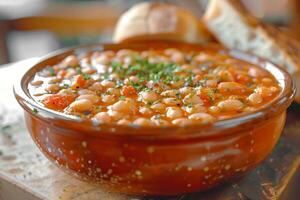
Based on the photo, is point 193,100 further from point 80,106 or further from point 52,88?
point 52,88

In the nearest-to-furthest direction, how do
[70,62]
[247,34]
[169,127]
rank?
[169,127] < [70,62] < [247,34]

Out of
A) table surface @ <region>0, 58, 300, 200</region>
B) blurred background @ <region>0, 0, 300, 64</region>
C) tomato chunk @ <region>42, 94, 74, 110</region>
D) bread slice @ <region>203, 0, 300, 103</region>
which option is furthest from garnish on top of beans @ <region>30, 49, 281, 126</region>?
blurred background @ <region>0, 0, 300, 64</region>

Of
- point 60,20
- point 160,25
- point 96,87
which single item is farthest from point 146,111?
point 60,20

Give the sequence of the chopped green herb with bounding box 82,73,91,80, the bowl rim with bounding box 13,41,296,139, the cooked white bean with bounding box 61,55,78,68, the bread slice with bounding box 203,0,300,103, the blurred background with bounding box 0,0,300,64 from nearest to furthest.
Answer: the bowl rim with bounding box 13,41,296,139, the chopped green herb with bounding box 82,73,91,80, the cooked white bean with bounding box 61,55,78,68, the bread slice with bounding box 203,0,300,103, the blurred background with bounding box 0,0,300,64

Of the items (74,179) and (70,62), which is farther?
(70,62)

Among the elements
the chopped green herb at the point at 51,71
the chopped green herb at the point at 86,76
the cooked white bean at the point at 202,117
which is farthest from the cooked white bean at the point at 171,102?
the chopped green herb at the point at 51,71

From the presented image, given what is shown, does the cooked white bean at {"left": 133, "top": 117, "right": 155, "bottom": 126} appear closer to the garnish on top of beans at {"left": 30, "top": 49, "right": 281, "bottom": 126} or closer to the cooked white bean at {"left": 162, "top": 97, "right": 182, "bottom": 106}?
the garnish on top of beans at {"left": 30, "top": 49, "right": 281, "bottom": 126}
